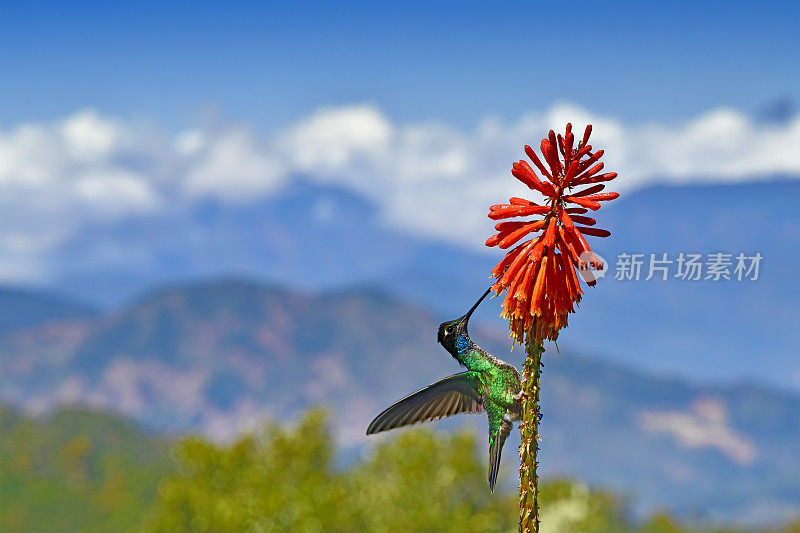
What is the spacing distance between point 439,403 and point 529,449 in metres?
1.67

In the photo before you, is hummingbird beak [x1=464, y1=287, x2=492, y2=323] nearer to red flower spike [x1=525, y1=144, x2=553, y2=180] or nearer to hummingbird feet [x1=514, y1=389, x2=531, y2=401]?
hummingbird feet [x1=514, y1=389, x2=531, y2=401]

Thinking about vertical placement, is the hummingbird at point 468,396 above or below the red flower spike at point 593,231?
below

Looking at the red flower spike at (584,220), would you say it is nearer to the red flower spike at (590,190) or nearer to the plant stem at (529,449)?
the red flower spike at (590,190)

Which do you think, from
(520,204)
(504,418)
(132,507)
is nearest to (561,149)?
(520,204)

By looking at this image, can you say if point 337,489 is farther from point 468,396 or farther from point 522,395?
point 522,395

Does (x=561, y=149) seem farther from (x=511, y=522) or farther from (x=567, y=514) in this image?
(x=511, y=522)

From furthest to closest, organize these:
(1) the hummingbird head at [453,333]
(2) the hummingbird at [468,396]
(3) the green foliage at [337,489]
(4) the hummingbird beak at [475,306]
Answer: (3) the green foliage at [337,489]
(1) the hummingbird head at [453,333]
(2) the hummingbird at [468,396]
(4) the hummingbird beak at [475,306]

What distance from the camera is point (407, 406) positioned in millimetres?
8625

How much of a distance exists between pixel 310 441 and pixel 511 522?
17854 mm

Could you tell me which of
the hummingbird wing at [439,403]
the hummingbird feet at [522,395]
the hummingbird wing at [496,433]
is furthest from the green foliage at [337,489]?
the hummingbird feet at [522,395]

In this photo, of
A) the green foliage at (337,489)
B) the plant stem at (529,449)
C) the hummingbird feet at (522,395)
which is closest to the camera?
the plant stem at (529,449)

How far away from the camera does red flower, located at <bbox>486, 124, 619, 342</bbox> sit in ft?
25.0

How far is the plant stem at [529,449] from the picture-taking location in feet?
23.8

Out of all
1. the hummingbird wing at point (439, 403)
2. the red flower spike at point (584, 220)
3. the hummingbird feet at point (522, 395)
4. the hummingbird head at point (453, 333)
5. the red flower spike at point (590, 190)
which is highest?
the red flower spike at point (590, 190)
